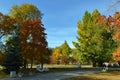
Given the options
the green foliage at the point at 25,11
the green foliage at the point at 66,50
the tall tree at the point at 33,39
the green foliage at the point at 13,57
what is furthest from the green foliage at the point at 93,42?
the green foliage at the point at 66,50

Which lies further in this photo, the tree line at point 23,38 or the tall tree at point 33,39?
the tall tree at point 33,39

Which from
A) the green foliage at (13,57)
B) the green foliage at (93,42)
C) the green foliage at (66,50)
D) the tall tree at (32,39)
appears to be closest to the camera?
the green foliage at (13,57)

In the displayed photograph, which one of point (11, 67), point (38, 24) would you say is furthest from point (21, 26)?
point (11, 67)

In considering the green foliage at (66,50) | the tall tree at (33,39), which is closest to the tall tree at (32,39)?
the tall tree at (33,39)

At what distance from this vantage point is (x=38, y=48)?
5231 centimetres

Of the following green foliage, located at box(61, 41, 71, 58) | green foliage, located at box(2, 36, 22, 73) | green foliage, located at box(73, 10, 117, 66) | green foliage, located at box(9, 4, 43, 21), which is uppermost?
green foliage, located at box(9, 4, 43, 21)

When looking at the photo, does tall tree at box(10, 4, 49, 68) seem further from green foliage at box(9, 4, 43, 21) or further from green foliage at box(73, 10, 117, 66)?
green foliage at box(73, 10, 117, 66)

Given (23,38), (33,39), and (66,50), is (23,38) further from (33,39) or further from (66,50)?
(66,50)

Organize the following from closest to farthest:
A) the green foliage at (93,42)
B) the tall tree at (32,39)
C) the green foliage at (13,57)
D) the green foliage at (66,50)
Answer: the green foliage at (13,57) < the tall tree at (32,39) < the green foliage at (93,42) < the green foliage at (66,50)

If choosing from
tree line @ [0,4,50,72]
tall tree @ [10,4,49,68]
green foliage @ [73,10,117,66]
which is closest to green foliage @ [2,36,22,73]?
tree line @ [0,4,50,72]

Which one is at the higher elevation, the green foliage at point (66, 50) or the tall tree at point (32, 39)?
the green foliage at point (66, 50)

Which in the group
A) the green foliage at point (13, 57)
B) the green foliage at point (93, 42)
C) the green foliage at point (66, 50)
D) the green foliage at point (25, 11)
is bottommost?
the green foliage at point (13, 57)

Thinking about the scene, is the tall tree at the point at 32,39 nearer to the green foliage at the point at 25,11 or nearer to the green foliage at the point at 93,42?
the green foliage at the point at 25,11

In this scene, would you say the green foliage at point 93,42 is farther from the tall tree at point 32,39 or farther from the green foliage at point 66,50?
the green foliage at point 66,50
